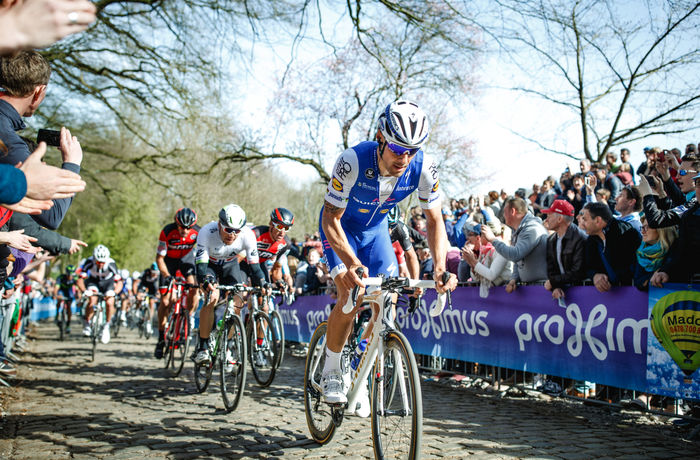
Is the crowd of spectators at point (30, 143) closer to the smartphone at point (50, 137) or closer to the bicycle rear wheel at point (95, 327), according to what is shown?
the smartphone at point (50, 137)

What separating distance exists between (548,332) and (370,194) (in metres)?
3.44

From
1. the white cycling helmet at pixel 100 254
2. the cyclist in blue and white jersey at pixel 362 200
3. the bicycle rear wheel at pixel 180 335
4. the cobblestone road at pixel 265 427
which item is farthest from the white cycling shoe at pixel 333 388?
the white cycling helmet at pixel 100 254

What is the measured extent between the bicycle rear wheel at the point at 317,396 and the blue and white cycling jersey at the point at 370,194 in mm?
700

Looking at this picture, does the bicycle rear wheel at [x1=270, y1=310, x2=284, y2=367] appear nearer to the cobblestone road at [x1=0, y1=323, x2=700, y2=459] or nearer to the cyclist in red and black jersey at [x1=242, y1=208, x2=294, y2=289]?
the cobblestone road at [x1=0, y1=323, x2=700, y2=459]

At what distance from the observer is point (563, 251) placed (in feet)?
22.9

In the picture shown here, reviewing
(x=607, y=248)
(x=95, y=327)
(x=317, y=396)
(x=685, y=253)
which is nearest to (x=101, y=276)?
(x=95, y=327)

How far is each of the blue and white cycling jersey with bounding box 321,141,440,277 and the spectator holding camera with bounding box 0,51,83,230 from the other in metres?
1.82

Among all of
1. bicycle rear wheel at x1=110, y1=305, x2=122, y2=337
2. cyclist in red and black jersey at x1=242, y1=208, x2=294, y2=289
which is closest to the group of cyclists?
cyclist in red and black jersey at x1=242, y1=208, x2=294, y2=289

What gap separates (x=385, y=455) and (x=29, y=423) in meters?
3.82

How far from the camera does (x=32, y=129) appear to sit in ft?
51.3

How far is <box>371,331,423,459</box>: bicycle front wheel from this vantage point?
347 cm

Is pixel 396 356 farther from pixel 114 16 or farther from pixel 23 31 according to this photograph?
pixel 114 16

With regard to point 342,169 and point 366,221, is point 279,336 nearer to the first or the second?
point 366,221

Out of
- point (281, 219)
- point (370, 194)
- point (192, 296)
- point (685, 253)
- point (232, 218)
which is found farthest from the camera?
point (281, 219)
